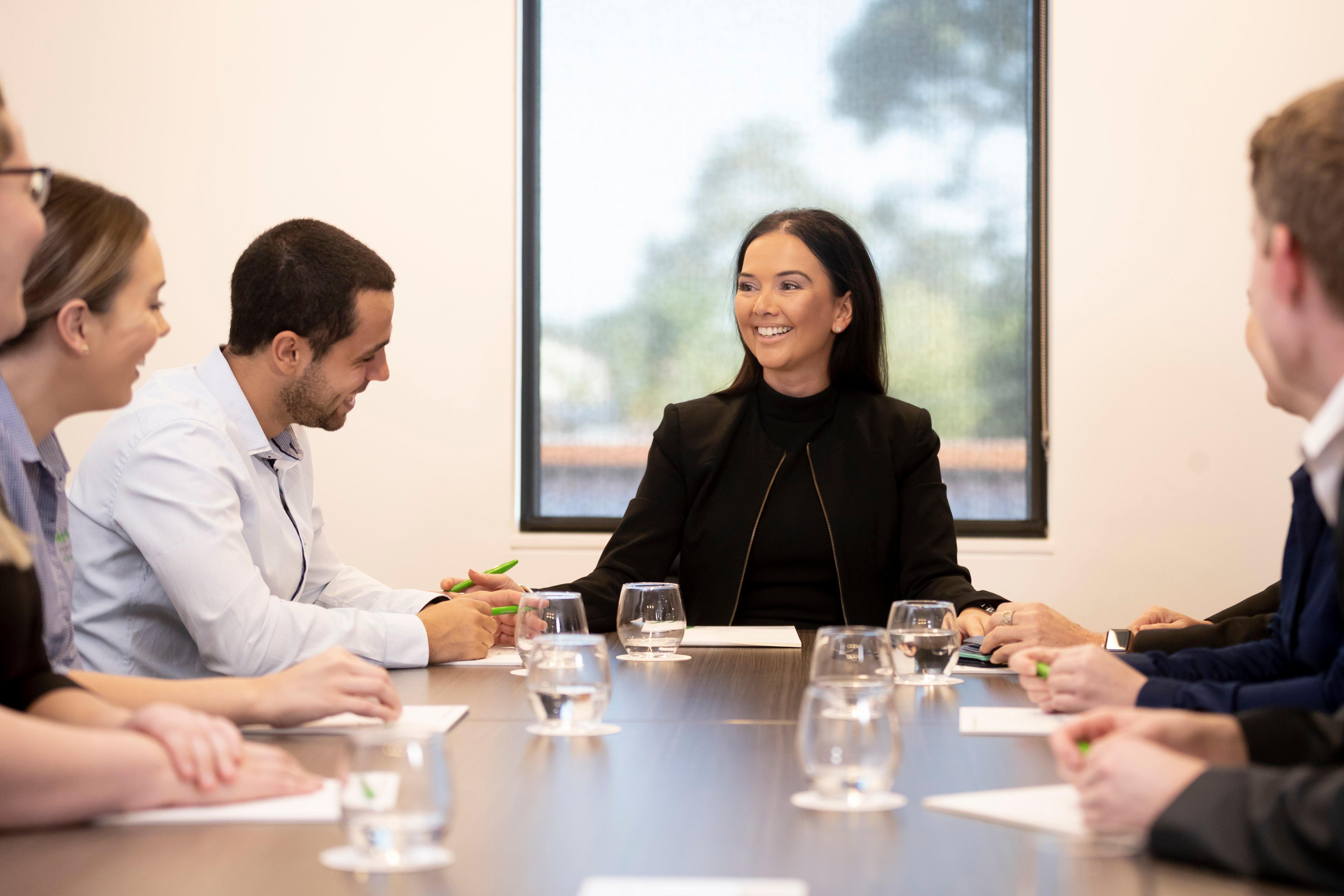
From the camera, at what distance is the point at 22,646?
126 cm

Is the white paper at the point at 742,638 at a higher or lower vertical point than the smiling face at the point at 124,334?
lower

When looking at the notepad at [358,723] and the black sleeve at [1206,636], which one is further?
the black sleeve at [1206,636]

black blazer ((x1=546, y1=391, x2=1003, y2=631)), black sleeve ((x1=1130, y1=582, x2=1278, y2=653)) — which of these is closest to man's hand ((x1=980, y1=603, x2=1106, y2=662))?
black sleeve ((x1=1130, y1=582, x2=1278, y2=653))

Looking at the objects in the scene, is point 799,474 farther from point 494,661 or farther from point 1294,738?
point 1294,738

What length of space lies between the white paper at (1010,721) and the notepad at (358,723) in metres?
0.59

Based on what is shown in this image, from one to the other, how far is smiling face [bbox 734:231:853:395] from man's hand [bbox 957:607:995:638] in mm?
902

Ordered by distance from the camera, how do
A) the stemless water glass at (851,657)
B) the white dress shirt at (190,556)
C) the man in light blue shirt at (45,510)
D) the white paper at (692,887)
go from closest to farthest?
the white paper at (692,887) → the stemless water glass at (851,657) → the man in light blue shirt at (45,510) → the white dress shirt at (190,556)

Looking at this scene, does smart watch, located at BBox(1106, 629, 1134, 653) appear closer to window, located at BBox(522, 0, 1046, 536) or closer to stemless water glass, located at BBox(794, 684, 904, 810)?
stemless water glass, located at BBox(794, 684, 904, 810)

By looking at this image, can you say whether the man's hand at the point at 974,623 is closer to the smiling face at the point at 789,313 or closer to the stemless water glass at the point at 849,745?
the smiling face at the point at 789,313

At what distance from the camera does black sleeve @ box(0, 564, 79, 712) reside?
119cm

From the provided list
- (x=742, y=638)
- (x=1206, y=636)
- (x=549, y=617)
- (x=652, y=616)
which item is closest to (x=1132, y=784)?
(x=549, y=617)

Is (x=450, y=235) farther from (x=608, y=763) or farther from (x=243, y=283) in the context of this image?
(x=608, y=763)

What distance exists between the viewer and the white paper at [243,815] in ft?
3.27

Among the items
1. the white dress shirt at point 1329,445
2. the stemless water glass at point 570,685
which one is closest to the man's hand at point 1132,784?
the white dress shirt at point 1329,445
